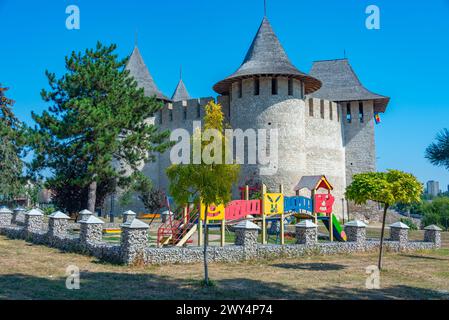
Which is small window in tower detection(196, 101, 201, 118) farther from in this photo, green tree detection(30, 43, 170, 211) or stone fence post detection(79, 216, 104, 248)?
stone fence post detection(79, 216, 104, 248)

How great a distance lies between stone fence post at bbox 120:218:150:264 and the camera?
10.5 meters

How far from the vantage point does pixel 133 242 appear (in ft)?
34.7

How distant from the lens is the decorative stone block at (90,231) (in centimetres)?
1240

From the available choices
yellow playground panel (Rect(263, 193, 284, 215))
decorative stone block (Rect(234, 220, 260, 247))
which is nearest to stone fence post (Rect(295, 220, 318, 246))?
yellow playground panel (Rect(263, 193, 284, 215))

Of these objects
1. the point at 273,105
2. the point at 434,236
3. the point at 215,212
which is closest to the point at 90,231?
the point at 215,212

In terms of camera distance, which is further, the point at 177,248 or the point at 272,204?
the point at 272,204

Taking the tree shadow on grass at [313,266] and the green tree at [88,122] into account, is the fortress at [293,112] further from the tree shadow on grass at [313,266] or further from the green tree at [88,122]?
the tree shadow on grass at [313,266]

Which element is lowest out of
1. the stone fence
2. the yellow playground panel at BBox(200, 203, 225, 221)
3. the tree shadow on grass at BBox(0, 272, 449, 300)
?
the tree shadow on grass at BBox(0, 272, 449, 300)

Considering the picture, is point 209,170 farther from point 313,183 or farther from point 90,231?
point 313,183

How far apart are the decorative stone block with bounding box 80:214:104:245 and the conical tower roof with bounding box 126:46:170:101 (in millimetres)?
23740

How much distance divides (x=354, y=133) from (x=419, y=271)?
84.6ft

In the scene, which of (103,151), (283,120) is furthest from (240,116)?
(103,151)

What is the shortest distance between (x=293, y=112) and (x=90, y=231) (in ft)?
65.8

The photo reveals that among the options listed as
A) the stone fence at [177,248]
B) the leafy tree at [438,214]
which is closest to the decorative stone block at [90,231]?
the stone fence at [177,248]
